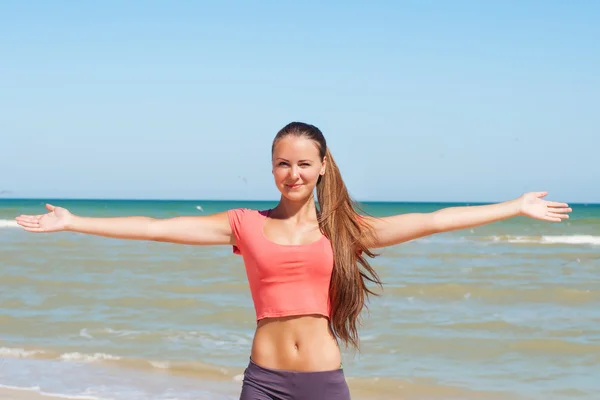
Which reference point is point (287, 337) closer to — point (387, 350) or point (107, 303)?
point (387, 350)

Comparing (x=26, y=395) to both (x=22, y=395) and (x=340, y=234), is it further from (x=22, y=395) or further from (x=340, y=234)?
(x=340, y=234)

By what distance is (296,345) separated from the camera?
3424 millimetres

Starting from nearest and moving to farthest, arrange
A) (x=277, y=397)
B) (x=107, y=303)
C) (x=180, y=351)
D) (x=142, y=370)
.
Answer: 1. (x=277, y=397)
2. (x=142, y=370)
3. (x=180, y=351)
4. (x=107, y=303)

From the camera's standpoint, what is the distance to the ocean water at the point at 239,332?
733 centimetres

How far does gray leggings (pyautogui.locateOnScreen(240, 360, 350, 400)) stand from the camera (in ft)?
11.0

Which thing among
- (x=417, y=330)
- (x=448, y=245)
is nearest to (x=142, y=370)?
(x=417, y=330)

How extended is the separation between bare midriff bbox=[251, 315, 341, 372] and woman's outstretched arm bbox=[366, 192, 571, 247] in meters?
0.49

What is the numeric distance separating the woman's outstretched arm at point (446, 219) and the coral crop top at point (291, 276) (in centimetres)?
29

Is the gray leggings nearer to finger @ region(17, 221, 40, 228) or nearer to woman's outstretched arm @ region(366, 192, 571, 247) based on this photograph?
Answer: woman's outstretched arm @ region(366, 192, 571, 247)

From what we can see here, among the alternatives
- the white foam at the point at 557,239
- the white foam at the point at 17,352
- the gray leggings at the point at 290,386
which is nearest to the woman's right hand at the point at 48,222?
the gray leggings at the point at 290,386

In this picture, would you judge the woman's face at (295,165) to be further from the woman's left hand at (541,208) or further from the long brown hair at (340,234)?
the woman's left hand at (541,208)

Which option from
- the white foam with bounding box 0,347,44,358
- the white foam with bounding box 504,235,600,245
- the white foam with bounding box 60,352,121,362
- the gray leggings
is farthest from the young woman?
the white foam with bounding box 504,235,600,245

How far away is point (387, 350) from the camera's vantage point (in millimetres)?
8562

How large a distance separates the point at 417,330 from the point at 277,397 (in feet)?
21.2
